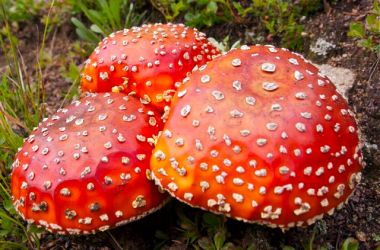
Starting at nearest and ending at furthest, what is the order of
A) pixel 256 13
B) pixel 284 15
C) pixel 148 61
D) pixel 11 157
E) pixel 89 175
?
pixel 89 175, pixel 148 61, pixel 11 157, pixel 284 15, pixel 256 13

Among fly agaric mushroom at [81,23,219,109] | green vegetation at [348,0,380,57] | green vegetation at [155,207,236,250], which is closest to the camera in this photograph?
green vegetation at [155,207,236,250]

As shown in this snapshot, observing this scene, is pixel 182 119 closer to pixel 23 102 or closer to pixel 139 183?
pixel 139 183

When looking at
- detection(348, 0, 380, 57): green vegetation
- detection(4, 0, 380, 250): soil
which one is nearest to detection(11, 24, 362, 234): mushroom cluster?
detection(4, 0, 380, 250): soil

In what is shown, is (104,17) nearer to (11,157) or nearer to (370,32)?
(11,157)

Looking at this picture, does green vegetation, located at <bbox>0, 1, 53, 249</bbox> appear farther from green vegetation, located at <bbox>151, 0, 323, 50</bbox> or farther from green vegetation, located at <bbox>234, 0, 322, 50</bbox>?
green vegetation, located at <bbox>234, 0, 322, 50</bbox>

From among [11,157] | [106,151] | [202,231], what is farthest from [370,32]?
[11,157]

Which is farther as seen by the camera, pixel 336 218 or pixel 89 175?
pixel 336 218

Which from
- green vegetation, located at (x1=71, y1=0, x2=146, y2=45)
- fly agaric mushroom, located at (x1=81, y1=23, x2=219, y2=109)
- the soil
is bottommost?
the soil
